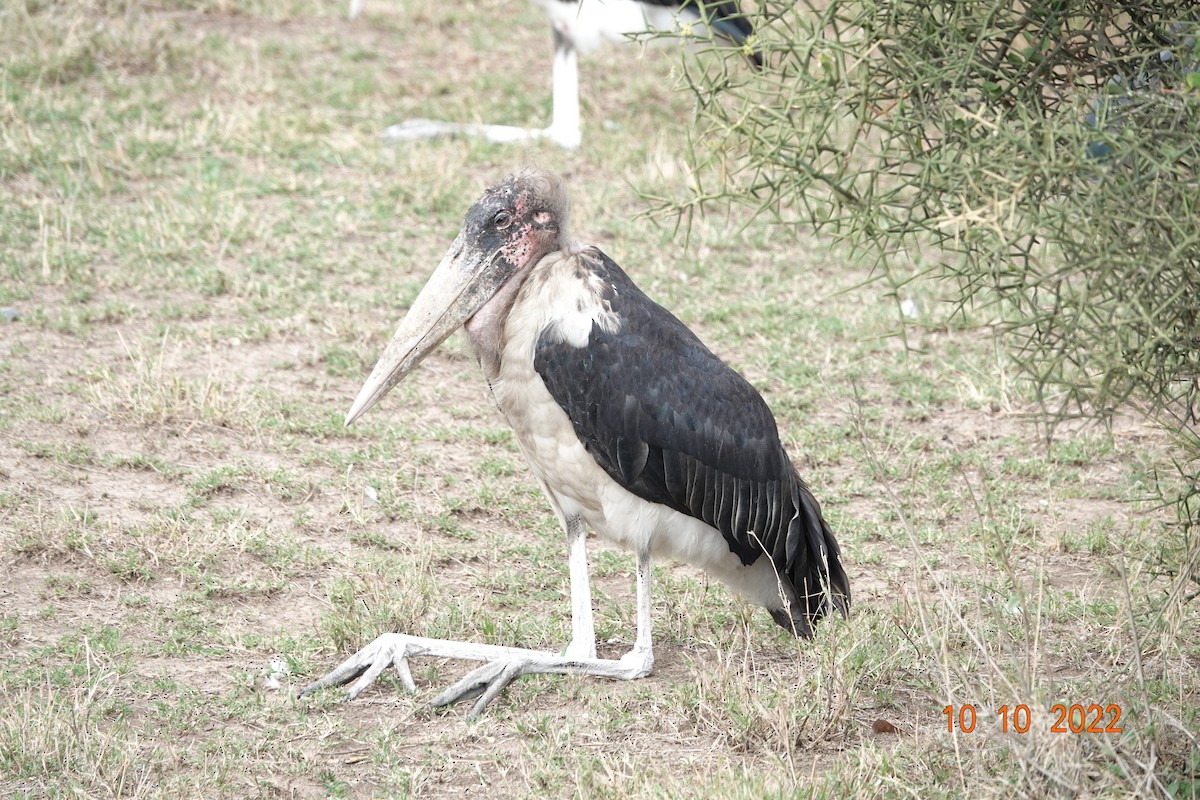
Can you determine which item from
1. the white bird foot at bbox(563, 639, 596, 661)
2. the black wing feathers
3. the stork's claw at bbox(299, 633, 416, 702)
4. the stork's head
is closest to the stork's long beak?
the stork's head

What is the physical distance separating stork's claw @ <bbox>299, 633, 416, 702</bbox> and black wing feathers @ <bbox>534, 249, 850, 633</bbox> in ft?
2.48

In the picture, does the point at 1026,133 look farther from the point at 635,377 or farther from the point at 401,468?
the point at 401,468

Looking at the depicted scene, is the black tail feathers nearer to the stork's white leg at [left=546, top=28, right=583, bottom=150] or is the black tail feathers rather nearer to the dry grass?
the dry grass

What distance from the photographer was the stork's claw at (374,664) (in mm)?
3799

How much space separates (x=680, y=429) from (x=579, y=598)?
579 millimetres

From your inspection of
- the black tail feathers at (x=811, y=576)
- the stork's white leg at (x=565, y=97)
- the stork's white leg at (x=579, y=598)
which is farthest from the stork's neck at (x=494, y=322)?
the stork's white leg at (x=565, y=97)

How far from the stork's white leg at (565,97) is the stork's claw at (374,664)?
5.33 m

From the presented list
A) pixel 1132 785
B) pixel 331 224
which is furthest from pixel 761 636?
pixel 331 224

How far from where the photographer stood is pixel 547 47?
35.0 ft

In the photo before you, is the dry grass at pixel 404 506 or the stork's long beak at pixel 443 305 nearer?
the dry grass at pixel 404 506

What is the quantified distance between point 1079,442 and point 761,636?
2.09 metres

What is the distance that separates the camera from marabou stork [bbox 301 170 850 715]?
3.77 m

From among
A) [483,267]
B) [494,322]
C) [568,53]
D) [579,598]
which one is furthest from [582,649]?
[568,53]

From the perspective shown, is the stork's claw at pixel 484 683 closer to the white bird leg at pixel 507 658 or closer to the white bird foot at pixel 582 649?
the white bird leg at pixel 507 658
